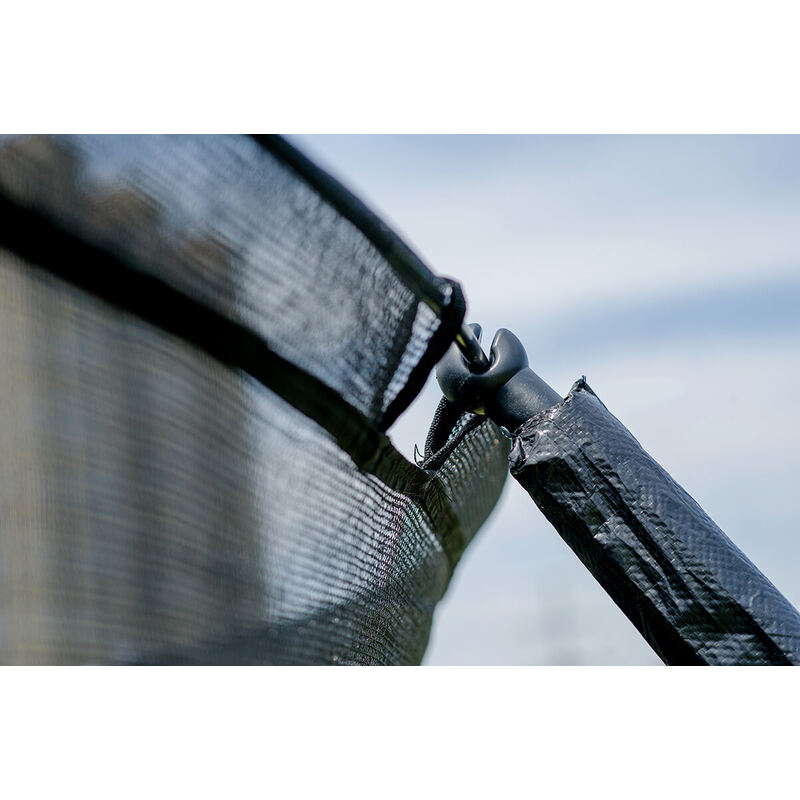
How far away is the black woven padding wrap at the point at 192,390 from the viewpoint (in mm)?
624

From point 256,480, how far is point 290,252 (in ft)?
0.65

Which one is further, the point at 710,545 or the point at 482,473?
the point at 482,473

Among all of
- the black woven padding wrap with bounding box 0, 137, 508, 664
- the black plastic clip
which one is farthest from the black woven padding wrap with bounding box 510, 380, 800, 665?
the black woven padding wrap with bounding box 0, 137, 508, 664

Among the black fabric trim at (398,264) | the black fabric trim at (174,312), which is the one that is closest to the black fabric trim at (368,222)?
the black fabric trim at (398,264)

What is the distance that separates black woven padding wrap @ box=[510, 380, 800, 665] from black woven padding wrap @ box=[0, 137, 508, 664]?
16cm

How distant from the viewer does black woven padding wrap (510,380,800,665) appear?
33.3 inches

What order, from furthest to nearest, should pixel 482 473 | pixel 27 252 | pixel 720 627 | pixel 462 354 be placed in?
1. pixel 482 473
2. pixel 462 354
3. pixel 720 627
4. pixel 27 252

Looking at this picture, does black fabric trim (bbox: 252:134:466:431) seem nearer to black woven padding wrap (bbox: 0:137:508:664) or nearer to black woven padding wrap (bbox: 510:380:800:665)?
black woven padding wrap (bbox: 0:137:508:664)

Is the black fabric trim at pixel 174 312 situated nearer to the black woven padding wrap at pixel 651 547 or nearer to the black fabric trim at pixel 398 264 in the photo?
the black fabric trim at pixel 398 264

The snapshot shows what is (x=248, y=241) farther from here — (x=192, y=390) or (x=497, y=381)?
(x=497, y=381)

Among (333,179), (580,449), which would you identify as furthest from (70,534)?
(580,449)

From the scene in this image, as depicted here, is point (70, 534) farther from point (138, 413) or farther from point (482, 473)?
point (482, 473)

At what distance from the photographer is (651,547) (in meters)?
0.86

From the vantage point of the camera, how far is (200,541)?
2.34 feet
